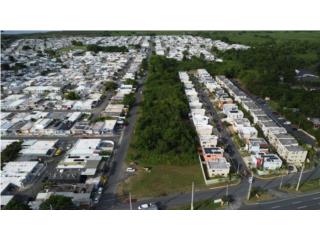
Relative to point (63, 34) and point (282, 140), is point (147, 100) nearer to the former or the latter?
point (282, 140)

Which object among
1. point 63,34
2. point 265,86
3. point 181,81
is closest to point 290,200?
point 265,86

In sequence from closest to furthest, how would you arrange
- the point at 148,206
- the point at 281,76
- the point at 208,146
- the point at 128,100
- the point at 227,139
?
the point at 148,206, the point at 208,146, the point at 227,139, the point at 128,100, the point at 281,76

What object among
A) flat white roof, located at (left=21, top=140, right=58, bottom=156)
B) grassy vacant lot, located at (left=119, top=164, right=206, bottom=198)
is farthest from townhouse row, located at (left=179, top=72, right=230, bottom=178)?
flat white roof, located at (left=21, top=140, right=58, bottom=156)

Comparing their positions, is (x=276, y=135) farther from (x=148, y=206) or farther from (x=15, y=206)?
(x=15, y=206)

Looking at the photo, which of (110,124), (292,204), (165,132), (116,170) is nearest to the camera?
(292,204)

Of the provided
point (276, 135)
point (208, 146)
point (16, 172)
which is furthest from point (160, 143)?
point (16, 172)

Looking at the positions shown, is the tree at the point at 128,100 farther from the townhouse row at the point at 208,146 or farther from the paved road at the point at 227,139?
the paved road at the point at 227,139

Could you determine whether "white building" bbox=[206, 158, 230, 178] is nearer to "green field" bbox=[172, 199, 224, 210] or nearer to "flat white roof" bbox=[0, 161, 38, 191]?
"green field" bbox=[172, 199, 224, 210]
